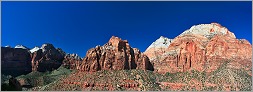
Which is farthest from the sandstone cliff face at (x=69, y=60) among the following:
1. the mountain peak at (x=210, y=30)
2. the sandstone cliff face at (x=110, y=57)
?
the mountain peak at (x=210, y=30)

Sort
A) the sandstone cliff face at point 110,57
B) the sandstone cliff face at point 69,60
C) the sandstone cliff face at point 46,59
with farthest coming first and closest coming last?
the sandstone cliff face at point 69,60 → the sandstone cliff face at point 46,59 → the sandstone cliff face at point 110,57

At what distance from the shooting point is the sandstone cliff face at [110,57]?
252ft

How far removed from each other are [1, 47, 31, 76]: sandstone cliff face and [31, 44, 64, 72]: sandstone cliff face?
7.25 ft

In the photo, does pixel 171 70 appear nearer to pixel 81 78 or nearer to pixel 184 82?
pixel 184 82

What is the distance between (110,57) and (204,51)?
67.0 feet

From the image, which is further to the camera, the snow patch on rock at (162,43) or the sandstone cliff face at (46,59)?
the sandstone cliff face at (46,59)

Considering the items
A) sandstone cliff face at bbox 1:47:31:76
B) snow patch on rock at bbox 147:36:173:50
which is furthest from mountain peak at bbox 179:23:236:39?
sandstone cliff face at bbox 1:47:31:76

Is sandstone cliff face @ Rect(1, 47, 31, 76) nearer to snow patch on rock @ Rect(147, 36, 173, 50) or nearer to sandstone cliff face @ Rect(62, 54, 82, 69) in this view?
sandstone cliff face @ Rect(62, 54, 82, 69)

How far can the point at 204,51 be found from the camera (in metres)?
82.7

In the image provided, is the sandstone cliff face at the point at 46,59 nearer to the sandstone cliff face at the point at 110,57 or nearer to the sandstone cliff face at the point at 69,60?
the sandstone cliff face at the point at 69,60

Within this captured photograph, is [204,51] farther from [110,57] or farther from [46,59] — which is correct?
[46,59]

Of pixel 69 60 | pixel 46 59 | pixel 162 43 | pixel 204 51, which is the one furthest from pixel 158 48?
pixel 46 59

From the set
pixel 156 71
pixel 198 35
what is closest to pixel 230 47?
pixel 198 35

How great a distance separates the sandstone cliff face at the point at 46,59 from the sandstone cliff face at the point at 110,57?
140ft
